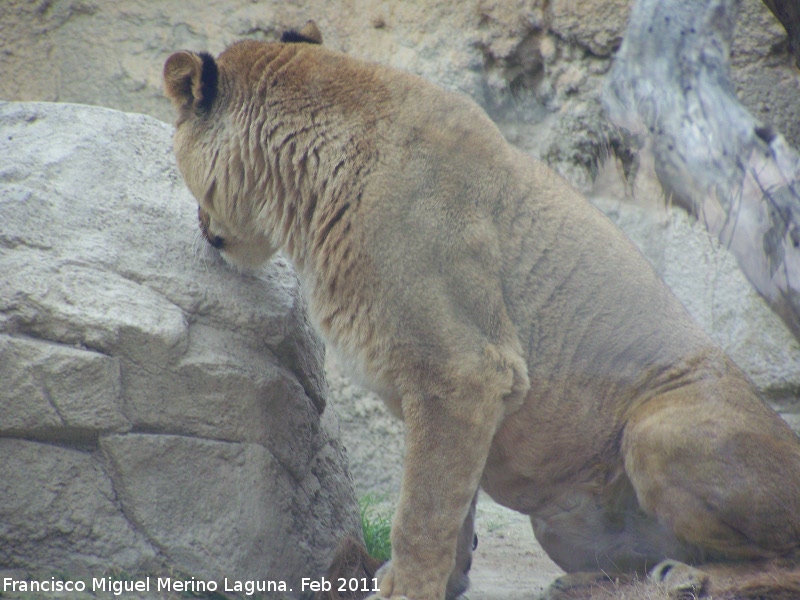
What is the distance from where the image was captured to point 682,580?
11.5 ft

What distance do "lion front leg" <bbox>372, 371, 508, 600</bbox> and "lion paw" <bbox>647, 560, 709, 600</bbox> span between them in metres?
0.89

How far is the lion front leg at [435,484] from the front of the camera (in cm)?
354

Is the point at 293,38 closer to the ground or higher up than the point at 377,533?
higher up

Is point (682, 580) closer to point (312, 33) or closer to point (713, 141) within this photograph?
point (713, 141)

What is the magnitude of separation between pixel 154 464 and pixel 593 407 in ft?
6.29

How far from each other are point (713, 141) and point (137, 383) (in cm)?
287

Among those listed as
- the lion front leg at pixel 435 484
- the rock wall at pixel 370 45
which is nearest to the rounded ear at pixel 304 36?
the lion front leg at pixel 435 484

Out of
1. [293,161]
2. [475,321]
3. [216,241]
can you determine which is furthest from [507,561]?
[293,161]

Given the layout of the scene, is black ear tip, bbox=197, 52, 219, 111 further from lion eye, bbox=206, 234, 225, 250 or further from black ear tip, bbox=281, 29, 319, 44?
lion eye, bbox=206, 234, 225, 250

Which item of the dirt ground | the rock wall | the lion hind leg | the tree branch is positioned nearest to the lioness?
the lion hind leg

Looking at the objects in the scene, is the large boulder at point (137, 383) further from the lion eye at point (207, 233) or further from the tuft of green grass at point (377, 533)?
the tuft of green grass at point (377, 533)

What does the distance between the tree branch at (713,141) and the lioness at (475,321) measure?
41cm

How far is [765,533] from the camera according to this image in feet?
11.3

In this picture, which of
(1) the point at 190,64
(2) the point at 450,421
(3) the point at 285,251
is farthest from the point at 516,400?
(1) the point at 190,64
